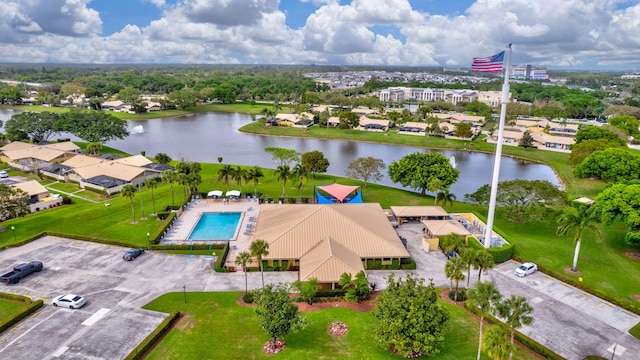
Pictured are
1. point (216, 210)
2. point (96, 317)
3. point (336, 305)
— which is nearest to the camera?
point (96, 317)

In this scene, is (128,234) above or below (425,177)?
below

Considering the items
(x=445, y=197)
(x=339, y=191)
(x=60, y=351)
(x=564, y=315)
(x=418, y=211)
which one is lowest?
(x=564, y=315)

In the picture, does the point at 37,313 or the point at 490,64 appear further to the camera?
the point at 490,64

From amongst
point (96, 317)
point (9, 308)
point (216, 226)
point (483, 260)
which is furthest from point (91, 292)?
point (483, 260)

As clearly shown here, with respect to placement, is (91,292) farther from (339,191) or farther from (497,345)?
(339,191)

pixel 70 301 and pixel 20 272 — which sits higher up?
pixel 20 272

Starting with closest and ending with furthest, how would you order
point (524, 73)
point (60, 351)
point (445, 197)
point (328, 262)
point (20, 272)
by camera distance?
point (60, 351) → point (328, 262) → point (20, 272) → point (524, 73) → point (445, 197)

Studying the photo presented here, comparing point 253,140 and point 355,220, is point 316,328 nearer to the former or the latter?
point 355,220

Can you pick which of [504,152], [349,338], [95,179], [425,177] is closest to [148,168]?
[95,179]

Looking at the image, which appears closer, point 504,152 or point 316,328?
point 316,328
